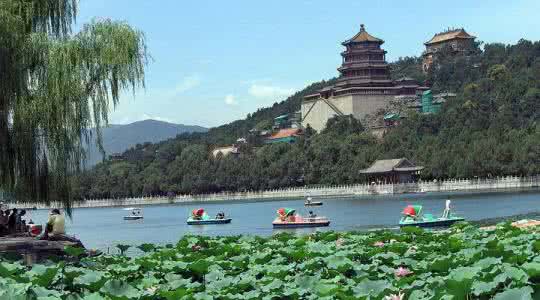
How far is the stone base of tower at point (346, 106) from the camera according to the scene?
103312 mm

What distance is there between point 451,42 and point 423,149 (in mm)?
44913

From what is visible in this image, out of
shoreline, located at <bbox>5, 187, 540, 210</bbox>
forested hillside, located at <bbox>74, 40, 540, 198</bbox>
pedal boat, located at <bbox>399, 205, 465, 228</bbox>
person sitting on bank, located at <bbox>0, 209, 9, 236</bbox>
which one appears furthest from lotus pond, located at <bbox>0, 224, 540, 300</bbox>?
shoreline, located at <bbox>5, 187, 540, 210</bbox>

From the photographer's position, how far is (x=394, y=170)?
84.5m

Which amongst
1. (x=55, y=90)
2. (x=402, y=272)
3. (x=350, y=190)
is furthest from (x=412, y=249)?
(x=350, y=190)

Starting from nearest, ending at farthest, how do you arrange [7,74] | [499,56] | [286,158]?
[7,74] < [286,158] < [499,56]

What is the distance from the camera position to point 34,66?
1602 centimetres

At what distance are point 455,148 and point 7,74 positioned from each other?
224ft

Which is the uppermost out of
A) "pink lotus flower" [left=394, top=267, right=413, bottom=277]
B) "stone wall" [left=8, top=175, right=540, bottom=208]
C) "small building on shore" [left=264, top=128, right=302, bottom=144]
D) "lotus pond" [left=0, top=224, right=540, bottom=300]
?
"small building on shore" [left=264, top=128, right=302, bottom=144]

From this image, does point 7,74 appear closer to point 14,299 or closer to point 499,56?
point 14,299

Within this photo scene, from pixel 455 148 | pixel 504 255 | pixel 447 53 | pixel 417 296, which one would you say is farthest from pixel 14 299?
pixel 447 53

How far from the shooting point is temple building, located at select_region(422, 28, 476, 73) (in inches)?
4916

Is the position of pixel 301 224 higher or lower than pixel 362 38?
lower

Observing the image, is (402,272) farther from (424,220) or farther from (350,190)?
(350,190)

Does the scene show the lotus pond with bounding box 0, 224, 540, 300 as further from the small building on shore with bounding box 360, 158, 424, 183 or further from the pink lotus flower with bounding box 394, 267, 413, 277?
the small building on shore with bounding box 360, 158, 424, 183
